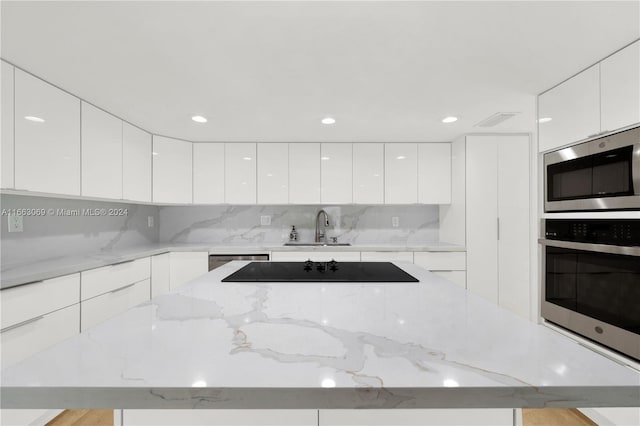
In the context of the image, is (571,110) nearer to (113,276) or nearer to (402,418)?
(402,418)

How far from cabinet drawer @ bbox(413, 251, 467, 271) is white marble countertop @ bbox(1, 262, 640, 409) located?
8.37 ft

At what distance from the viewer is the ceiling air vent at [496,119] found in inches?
106

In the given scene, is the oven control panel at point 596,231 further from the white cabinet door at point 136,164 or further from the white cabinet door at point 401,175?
the white cabinet door at point 136,164

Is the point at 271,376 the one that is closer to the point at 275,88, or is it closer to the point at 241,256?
the point at 275,88

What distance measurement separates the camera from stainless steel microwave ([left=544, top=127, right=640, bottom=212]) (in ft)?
5.07

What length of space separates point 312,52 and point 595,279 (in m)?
2.05

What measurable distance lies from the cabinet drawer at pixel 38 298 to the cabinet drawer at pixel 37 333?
4cm

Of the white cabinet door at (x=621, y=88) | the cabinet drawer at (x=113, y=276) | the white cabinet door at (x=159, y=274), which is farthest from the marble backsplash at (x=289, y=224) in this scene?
the white cabinet door at (x=621, y=88)

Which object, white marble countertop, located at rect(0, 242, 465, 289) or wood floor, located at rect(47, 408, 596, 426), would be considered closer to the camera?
white marble countertop, located at rect(0, 242, 465, 289)

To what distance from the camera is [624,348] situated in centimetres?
156

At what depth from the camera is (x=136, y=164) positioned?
3107 mm

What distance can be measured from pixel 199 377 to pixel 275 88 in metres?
2.01

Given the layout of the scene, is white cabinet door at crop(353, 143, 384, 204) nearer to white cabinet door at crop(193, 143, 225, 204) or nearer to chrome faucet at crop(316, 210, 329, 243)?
chrome faucet at crop(316, 210, 329, 243)

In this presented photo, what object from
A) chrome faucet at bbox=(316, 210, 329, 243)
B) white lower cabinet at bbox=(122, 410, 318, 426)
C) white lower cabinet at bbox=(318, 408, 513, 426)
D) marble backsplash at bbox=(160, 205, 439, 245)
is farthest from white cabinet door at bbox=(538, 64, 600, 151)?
chrome faucet at bbox=(316, 210, 329, 243)
